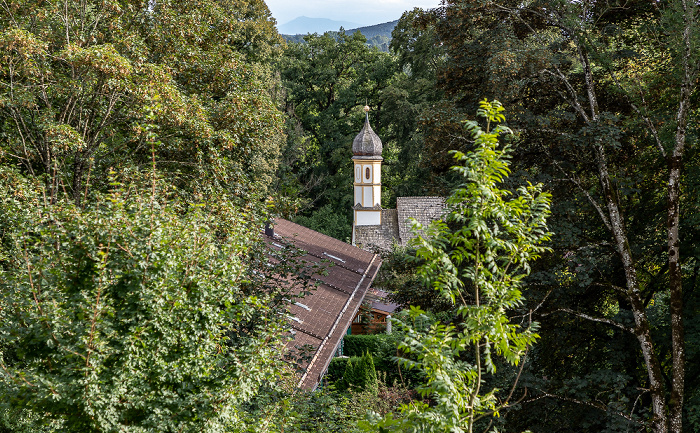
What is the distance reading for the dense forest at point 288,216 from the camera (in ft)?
16.0

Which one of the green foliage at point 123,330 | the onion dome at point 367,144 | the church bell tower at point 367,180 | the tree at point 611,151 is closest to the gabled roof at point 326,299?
the green foliage at point 123,330

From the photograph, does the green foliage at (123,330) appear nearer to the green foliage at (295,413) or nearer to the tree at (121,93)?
the green foliage at (295,413)

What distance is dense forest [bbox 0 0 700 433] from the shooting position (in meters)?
4.88

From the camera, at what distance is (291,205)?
12.7 m

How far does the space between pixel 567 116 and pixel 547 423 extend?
530 centimetres

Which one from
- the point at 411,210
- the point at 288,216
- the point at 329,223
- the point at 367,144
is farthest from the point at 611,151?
the point at 329,223

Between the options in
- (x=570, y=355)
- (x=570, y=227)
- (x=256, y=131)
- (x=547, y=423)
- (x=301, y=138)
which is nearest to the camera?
(x=570, y=227)

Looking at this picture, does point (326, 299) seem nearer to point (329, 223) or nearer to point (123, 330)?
point (123, 330)

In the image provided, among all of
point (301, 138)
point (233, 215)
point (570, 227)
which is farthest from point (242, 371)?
point (301, 138)

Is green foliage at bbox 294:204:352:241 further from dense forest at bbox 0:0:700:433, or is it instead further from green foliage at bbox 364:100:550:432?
green foliage at bbox 364:100:550:432

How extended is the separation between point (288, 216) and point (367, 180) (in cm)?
2324

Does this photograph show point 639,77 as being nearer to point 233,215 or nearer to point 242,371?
point 233,215

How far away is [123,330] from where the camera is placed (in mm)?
4973

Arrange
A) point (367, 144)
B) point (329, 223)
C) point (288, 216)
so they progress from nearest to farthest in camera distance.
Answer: point (288, 216) < point (367, 144) < point (329, 223)
